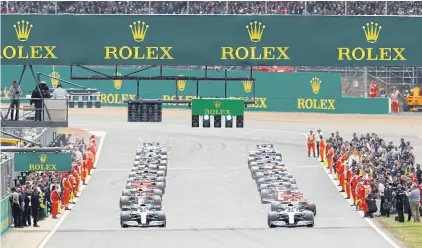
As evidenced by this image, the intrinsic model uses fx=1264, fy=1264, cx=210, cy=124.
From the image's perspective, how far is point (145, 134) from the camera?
66375 mm

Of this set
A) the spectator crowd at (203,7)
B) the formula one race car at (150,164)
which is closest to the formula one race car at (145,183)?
the formula one race car at (150,164)

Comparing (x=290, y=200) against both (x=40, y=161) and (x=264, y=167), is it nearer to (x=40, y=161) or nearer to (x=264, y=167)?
(x=40, y=161)

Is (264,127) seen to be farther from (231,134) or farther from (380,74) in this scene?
(380,74)

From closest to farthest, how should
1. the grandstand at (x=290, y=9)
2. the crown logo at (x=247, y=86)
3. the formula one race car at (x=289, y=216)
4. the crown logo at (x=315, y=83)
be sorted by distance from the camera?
the formula one race car at (x=289, y=216), the grandstand at (x=290, y=9), the crown logo at (x=247, y=86), the crown logo at (x=315, y=83)

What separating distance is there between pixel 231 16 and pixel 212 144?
3105 centimetres

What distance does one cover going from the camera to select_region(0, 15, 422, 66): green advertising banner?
31062mm

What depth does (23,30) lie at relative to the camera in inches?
1219

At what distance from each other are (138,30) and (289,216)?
8.17 meters

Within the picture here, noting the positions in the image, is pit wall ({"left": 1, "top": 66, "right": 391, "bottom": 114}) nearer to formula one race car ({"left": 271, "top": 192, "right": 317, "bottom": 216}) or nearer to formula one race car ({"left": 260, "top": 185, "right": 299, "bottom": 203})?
formula one race car ({"left": 260, "top": 185, "right": 299, "bottom": 203})

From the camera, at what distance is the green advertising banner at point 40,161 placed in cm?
3356

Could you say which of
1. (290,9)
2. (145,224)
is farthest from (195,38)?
(290,9)

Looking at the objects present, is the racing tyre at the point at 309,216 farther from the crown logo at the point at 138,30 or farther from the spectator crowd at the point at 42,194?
the crown logo at the point at 138,30

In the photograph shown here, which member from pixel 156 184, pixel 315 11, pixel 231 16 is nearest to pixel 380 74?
pixel 315 11

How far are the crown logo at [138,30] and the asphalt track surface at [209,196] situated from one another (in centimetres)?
614
